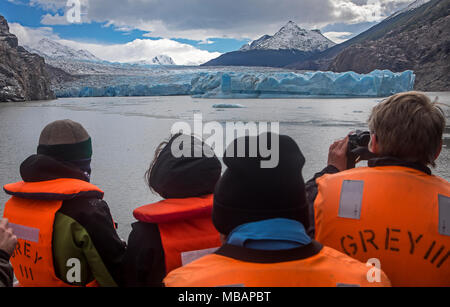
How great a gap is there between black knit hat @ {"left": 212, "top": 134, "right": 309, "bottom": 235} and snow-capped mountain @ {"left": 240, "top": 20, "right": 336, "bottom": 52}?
124562 millimetres

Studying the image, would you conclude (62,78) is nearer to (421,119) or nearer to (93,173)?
(93,173)

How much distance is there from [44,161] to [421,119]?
974mm

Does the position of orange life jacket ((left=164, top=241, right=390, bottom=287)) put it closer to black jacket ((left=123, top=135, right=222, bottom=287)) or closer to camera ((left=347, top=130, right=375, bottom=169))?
black jacket ((left=123, top=135, right=222, bottom=287))

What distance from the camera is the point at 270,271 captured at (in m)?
0.57

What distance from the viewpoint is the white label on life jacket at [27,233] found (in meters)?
1.00

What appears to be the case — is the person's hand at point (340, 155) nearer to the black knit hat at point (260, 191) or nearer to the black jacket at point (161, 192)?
the black jacket at point (161, 192)

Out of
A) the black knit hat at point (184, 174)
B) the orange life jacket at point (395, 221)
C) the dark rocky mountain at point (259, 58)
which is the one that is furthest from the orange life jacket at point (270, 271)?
the dark rocky mountain at point (259, 58)

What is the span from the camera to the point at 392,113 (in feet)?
2.95

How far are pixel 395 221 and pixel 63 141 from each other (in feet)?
3.06

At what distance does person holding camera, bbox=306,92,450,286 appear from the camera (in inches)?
32.0

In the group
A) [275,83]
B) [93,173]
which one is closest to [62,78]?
[275,83]

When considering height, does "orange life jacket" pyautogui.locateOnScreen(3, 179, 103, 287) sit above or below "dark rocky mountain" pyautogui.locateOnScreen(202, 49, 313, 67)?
below

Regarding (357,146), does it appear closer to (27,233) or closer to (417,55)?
(27,233)

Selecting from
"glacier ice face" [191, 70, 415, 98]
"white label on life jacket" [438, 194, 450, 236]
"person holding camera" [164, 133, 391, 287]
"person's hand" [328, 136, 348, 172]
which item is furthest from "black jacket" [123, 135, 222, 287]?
"glacier ice face" [191, 70, 415, 98]
